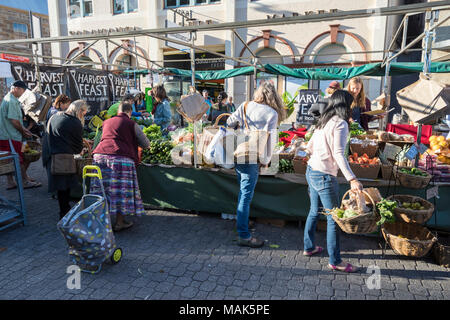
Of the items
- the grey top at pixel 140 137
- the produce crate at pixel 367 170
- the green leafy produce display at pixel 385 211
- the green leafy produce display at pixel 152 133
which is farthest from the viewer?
the green leafy produce display at pixel 152 133

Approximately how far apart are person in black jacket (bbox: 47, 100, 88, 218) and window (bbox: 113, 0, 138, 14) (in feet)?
47.2

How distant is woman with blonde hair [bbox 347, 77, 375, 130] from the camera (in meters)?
5.16

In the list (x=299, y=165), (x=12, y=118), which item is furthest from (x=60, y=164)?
(x=299, y=165)

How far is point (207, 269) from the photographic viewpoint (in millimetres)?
3443

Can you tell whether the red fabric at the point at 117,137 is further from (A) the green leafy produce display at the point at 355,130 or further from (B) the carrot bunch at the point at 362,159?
(A) the green leafy produce display at the point at 355,130

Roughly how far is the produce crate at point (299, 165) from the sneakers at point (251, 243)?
112 centimetres

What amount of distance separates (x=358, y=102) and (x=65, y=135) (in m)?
4.73

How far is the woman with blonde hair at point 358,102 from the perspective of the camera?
5.16 m

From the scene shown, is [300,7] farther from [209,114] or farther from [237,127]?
[237,127]

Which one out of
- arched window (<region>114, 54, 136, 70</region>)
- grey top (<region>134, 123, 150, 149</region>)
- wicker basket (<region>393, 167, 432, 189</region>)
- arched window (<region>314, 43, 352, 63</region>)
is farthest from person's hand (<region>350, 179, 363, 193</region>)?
arched window (<region>114, 54, 136, 70</region>)

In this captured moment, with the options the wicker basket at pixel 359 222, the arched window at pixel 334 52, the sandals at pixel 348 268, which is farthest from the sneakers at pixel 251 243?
the arched window at pixel 334 52

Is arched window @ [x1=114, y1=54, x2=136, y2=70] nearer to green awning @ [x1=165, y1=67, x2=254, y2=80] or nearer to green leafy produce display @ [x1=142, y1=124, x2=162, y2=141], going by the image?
green awning @ [x1=165, y1=67, x2=254, y2=80]
